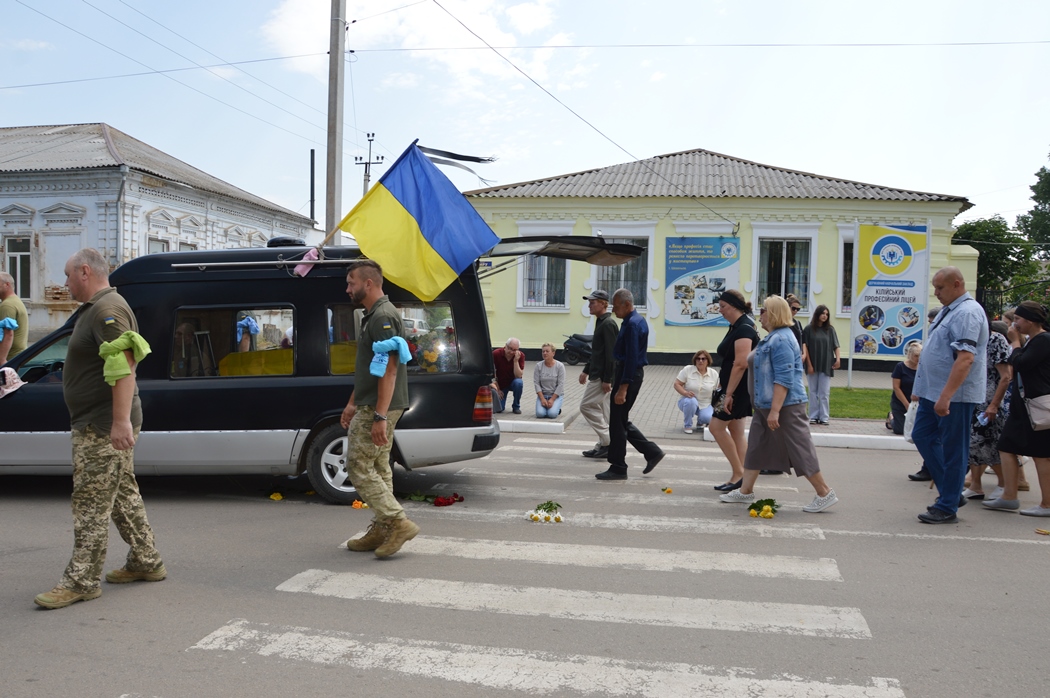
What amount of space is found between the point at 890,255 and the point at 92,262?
16481 mm

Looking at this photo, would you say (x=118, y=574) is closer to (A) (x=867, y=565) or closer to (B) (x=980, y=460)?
(A) (x=867, y=565)

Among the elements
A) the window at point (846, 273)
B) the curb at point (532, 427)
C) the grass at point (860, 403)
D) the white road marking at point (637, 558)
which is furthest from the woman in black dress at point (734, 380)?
the window at point (846, 273)

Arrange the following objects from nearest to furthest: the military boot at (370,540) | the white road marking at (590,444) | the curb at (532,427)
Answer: the military boot at (370,540)
the white road marking at (590,444)
the curb at (532,427)

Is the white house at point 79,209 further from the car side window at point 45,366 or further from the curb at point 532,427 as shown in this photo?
the car side window at point 45,366

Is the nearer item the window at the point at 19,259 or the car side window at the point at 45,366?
the car side window at the point at 45,366

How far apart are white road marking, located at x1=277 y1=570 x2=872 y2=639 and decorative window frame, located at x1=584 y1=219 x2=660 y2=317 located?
1961cm

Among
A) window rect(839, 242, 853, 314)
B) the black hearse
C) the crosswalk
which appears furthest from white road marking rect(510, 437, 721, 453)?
window rect(839, 242, 853, 314)

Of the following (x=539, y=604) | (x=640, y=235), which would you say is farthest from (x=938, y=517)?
(x=640, y=235)

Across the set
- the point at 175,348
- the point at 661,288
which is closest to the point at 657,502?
the point at 175,348

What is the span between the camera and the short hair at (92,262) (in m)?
4.82

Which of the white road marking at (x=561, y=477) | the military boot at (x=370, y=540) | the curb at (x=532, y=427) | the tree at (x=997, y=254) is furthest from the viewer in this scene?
the tree at (x=997, y=254)

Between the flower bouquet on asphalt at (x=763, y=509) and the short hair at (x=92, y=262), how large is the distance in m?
5.22

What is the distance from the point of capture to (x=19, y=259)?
30.5 metres

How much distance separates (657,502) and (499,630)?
360cm
